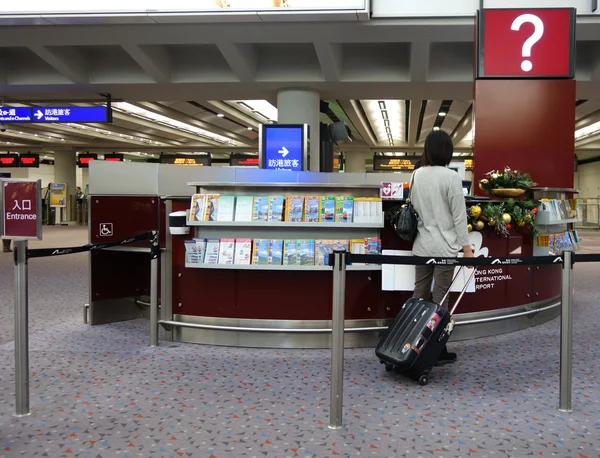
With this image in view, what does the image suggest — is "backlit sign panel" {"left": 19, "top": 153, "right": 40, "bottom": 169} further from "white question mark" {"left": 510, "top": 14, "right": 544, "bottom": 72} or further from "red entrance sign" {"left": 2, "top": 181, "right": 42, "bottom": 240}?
"red entrance sign" {"left": 2, "top": 181, "right": 42, "bottom": 240}

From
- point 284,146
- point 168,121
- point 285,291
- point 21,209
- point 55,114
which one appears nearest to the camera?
point 21,209

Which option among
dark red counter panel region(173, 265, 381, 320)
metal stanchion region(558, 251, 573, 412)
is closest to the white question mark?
dark red counter panel region(173, 265, 381, 320)

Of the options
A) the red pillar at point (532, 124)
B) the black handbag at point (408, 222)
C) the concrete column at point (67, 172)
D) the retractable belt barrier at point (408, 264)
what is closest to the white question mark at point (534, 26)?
the red pillar at point (532, 124)

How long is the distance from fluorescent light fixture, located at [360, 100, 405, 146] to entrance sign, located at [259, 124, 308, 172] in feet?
20.0

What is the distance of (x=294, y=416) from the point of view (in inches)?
110

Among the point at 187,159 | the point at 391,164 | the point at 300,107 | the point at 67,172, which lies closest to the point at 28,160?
the point at 67,172

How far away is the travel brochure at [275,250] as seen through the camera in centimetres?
407

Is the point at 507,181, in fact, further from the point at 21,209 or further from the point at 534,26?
the point at 21,209

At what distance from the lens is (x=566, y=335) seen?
2.88m

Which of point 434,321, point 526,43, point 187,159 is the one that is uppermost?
point 187,159

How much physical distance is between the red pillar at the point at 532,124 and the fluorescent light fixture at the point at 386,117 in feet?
27.7

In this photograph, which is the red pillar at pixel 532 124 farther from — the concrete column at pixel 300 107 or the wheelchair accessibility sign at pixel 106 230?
the concrete column at pixel 300 107

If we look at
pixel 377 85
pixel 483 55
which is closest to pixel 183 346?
pixel 483 55

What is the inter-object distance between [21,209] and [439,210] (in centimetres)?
247
